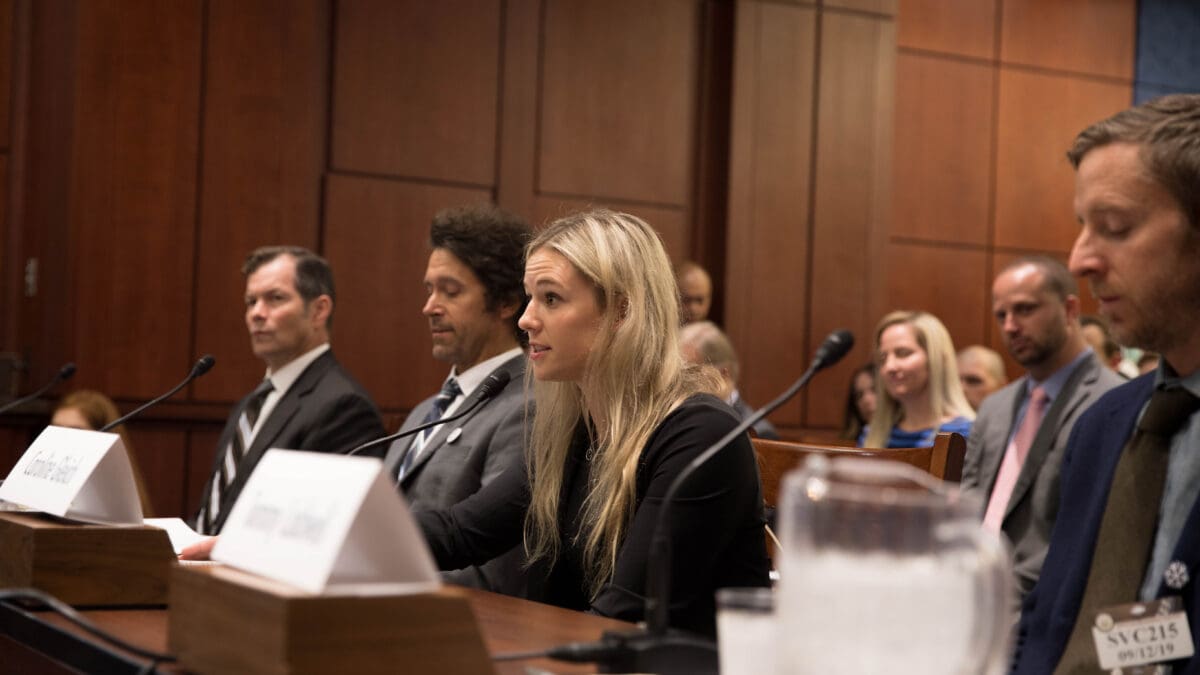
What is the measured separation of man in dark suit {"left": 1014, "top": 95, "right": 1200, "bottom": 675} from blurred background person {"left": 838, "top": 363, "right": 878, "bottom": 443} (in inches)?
187

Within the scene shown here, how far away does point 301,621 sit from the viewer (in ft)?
4.19

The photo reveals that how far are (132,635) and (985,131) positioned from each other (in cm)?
697

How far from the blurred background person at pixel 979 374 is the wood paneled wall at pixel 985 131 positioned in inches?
42.5

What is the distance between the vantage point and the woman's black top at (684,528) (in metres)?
2.14

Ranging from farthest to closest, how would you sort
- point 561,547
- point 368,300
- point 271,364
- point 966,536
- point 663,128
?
point 663,128
point 368,300
point 271,364
point 561,547
point 966,536

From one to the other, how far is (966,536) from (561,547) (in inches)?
62.3

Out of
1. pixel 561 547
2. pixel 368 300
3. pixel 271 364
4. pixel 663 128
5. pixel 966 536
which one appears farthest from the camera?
pixel 663 128

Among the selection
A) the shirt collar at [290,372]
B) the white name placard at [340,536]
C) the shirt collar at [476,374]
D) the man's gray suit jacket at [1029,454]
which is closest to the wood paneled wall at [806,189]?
the man's gray suit jacket at [1029,454]

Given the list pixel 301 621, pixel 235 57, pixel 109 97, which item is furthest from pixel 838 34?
pixel 301 621

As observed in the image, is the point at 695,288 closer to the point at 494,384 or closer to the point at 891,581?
the point at 494,384

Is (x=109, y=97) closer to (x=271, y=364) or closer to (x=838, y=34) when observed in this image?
(x=271, y=364)

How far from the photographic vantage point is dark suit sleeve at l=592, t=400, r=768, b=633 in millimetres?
2127

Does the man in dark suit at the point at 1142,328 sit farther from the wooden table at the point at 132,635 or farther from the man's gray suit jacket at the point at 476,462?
the man's gray suit jacket at the point at 476,462

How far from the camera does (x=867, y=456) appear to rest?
2.55 m
